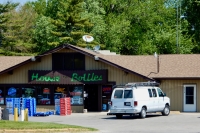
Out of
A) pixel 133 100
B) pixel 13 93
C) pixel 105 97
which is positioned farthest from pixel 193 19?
pixel 133 100

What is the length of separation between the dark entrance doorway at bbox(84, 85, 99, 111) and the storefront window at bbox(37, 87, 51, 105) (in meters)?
2.90

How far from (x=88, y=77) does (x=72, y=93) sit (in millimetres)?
1856

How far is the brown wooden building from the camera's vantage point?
134 feet

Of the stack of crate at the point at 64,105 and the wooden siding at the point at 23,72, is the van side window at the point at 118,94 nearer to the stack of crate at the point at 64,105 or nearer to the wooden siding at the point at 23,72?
the stack of crate at the point at 64,105

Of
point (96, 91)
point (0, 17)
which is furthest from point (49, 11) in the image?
point (96, 91)

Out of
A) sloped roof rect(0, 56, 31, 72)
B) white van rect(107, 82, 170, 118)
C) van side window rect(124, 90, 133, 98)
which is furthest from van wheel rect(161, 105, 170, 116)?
sloped roof rect(0, 56, 31, 72)

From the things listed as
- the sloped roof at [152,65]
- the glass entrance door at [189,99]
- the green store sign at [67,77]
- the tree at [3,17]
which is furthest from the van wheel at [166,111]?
the tree at [3,17]

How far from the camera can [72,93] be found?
42406 millimetres

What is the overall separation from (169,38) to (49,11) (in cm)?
1719

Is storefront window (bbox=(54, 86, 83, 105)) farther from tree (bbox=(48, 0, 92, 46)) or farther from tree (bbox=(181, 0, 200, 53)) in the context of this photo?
tree (bbox=(181, 0, 200, 53))

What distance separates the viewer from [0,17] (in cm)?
7138

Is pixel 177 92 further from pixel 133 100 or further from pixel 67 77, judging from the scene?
pixel 67 77

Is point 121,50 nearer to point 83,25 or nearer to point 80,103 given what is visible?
point 83,25

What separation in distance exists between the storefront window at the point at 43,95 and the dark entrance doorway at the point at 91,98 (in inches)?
114
